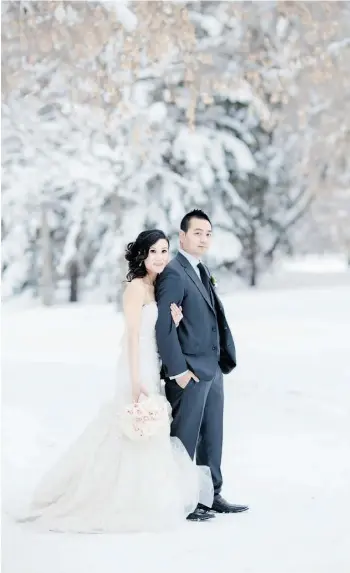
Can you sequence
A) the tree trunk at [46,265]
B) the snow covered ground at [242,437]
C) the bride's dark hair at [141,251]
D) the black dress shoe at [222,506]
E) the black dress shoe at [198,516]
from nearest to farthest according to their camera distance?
the snow covered ground at [242,437] → the bride's dark hair at [141,251] → the black dress shoe at [198,516] → the black dress shoe at [222,506] → the tree trunk at [46,265]

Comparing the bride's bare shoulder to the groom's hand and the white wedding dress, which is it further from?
the groom's hand

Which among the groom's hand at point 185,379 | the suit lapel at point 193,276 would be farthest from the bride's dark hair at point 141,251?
the groom's hand at point 185,379

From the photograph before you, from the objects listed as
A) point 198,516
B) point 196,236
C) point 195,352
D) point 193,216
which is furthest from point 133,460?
point 193,216

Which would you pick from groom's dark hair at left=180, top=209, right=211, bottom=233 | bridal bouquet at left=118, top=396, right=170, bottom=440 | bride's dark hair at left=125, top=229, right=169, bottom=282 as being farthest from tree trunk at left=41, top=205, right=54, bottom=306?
bridal bouquet at left=118, top=396, right=170, bottom=440

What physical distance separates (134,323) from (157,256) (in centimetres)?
44

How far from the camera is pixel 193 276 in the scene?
5.59m

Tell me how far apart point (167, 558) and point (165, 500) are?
56cm

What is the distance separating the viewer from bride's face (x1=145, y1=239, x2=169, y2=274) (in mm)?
5418

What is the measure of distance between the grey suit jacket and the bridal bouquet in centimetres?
22

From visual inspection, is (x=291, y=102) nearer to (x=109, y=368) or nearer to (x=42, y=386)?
(x=109, y=368)

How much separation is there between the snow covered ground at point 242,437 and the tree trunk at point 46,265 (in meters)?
1.96

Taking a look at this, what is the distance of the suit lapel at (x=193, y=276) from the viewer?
18.3ft

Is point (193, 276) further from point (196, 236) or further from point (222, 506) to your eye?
point (222, 506)

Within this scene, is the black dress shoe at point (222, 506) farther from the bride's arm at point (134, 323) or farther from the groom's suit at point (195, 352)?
the bride's arm at point (134, 323)
